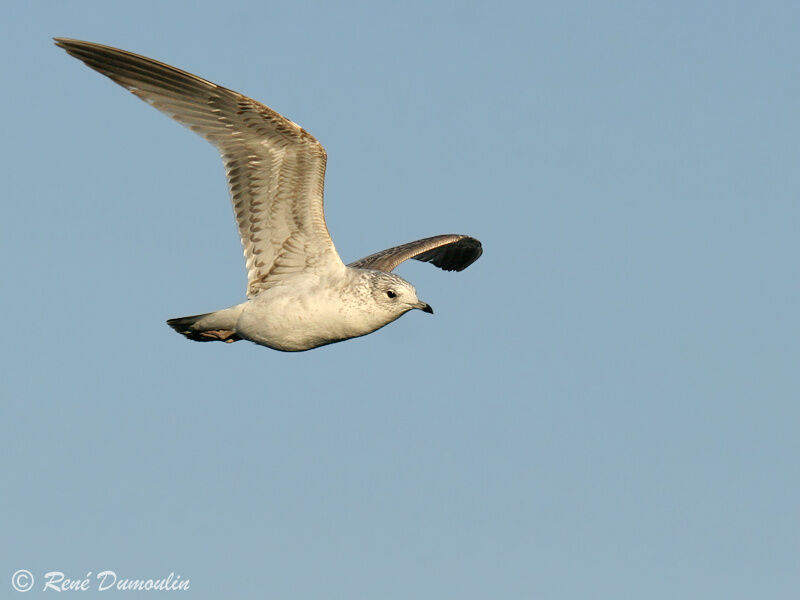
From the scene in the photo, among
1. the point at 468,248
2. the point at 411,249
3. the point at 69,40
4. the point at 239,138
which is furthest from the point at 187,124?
the point at 468,248

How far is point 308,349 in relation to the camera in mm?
18500

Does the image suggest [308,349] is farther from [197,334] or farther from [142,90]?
[142,90]

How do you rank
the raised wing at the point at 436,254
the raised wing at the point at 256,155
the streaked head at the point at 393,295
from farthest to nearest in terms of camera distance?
1. the raised wing at the point at 436,254
2. the streaked head at the point at 393,295
3. the raised wing at the point at 256,155

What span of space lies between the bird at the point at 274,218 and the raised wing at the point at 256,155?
13mm

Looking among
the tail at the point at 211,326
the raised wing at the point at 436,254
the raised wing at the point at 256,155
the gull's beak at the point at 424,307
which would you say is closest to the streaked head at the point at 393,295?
the gull's beak at the point at 424,307

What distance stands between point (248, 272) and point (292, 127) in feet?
8.51

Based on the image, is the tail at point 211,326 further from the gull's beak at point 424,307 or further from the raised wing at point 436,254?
the raised wing at point 436,254

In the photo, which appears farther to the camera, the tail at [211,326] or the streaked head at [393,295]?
the tail at [211,326]

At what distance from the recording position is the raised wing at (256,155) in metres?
17.3

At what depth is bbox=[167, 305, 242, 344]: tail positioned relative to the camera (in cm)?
1891

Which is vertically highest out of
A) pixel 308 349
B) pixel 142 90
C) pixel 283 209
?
pixel 142 90

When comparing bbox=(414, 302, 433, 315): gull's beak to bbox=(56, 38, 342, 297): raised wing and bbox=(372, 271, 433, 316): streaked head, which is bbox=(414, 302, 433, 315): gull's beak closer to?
bbox=(372, 271, 433, 316): streaked head

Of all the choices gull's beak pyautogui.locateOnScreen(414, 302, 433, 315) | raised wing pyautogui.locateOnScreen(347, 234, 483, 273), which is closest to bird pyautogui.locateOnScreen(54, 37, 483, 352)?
gull's beak pyautogui.locateOnScreen(414, 302, 433, 315)

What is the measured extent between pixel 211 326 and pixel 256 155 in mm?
2848
